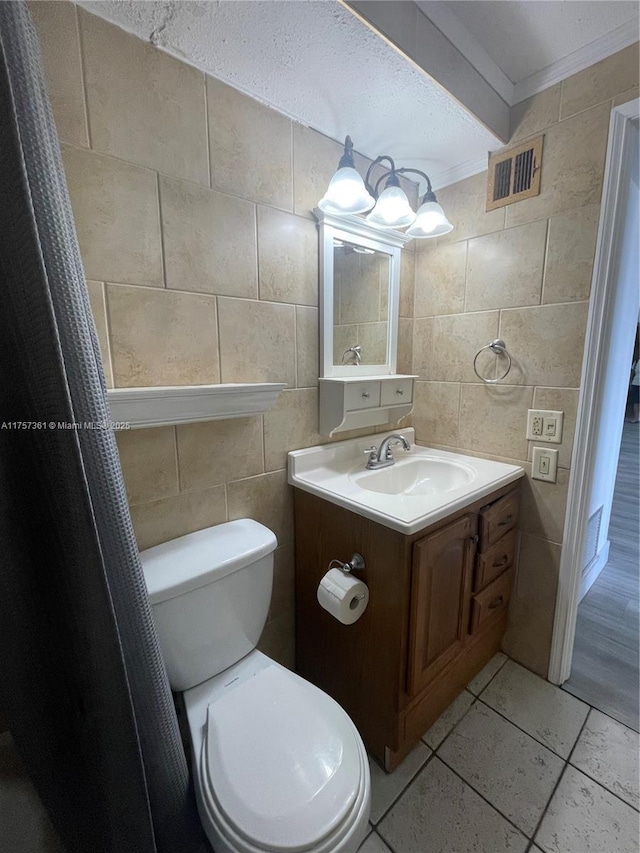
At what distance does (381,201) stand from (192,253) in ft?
2.39

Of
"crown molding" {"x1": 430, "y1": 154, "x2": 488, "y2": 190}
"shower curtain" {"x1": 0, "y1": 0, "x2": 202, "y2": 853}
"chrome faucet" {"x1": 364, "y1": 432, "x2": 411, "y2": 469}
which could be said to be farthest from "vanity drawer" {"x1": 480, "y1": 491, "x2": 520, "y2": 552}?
"crown molding" {"x1": 430, "y1": 154, "x2": 488, "y2": 190}

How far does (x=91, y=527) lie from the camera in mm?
569

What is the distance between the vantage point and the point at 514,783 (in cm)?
111

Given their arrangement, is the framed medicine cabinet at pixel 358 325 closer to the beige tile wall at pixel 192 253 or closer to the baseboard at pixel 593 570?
the beige tile wall at pixel 192 253

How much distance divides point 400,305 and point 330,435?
0.73 metres

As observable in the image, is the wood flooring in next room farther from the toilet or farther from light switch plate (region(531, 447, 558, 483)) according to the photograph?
the toilet

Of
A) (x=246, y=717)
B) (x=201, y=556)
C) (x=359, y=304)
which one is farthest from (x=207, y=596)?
(x=359, y=304)

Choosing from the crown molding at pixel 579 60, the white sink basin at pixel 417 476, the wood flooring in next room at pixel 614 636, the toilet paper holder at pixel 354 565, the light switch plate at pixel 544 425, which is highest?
the crown molding at pixel 579 60

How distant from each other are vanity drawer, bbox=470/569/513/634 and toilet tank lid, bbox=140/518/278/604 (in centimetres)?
81

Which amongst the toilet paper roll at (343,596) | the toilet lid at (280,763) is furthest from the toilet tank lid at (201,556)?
the toilet lid at (280,763)

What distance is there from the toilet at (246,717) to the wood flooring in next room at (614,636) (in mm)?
1089

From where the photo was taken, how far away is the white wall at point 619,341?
1219mm

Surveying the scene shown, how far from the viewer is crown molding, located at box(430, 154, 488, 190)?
1.42 metres

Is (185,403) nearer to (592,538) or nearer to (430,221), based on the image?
(430,221)
